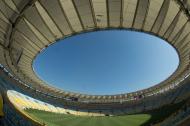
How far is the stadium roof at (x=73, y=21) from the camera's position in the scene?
87.7 feet

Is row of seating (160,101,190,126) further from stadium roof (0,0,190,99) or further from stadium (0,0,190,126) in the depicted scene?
stadium roof (0,0,190,99)

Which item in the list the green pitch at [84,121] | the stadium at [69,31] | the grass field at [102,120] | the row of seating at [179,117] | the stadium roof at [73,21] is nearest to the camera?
the row of seating at [179,117]

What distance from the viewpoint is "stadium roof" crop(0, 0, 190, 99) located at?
26719 millimetres

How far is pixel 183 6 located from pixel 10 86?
24.7 meters

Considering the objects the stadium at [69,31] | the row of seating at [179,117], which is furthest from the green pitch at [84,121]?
the row of seating at [179,117]

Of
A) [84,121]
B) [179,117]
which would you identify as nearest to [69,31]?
[84,121]

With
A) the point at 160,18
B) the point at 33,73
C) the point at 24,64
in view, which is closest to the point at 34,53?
the point at 24,64

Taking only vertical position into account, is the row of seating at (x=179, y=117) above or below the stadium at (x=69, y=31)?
below

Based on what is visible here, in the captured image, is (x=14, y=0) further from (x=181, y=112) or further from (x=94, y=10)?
(x=181, y=112)

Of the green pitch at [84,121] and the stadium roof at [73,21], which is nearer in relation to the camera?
the stadium roof at [73,21]

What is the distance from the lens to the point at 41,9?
26.9 meters

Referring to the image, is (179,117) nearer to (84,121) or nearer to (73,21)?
(73,21)

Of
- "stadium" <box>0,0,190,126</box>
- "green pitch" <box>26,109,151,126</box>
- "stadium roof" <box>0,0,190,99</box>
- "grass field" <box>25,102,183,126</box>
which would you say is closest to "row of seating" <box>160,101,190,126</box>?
"stadium" <box>0,0,190,126</box>

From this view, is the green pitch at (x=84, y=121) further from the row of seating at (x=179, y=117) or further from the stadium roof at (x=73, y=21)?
the row of seating at (x=179, y=117)
